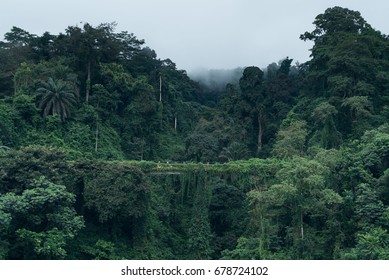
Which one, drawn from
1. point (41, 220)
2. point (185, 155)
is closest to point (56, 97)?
point (185, 155)

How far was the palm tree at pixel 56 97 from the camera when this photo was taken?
3038cm

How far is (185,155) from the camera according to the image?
31.7 metres

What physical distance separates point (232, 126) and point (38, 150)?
1227cm

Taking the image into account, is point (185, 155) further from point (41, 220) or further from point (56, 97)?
point (41, 220)

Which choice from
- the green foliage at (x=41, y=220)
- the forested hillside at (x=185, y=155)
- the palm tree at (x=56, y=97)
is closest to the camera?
the green foliage at (x=41, y=220)

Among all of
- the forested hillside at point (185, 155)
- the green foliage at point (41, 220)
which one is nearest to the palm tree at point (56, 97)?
the forested hillside at point (185, 155)

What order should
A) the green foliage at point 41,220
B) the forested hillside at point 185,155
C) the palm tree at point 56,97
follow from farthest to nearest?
the palm tree at point 56,97 → the forested hillside at point 185,155 → the green foliage at point 41,220

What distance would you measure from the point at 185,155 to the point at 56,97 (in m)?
6.55

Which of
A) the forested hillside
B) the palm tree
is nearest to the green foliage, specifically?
the forested hillside

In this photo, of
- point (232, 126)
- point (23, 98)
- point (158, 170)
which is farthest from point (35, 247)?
point (232, 126)

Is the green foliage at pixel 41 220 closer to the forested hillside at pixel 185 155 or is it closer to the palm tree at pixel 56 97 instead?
the forested hillside at pixel 185 155

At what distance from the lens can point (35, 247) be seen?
2147 centimetres

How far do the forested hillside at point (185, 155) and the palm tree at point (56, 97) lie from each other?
0.21ft

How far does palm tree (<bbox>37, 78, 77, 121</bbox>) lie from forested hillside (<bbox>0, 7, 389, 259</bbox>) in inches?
2.5
